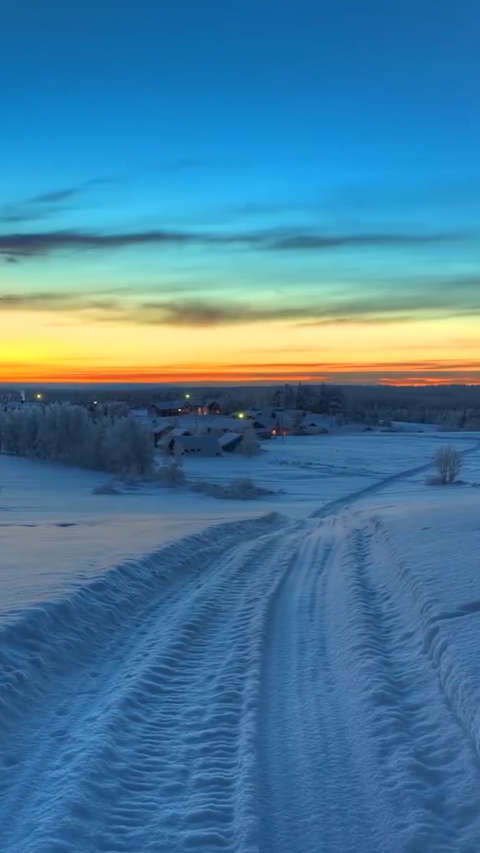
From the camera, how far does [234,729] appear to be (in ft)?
23.7

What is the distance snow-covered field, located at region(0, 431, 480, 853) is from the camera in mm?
5547

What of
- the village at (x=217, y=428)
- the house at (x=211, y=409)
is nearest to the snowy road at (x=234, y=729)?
the village at (x=217, y=428)

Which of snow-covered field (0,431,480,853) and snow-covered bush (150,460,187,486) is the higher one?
snow-covered field (0,431,480,853)

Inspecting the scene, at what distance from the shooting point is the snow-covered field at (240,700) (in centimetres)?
555

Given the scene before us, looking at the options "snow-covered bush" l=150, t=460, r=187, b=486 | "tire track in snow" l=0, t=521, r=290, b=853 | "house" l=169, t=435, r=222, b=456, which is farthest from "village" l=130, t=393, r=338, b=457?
"tire track in snow" l=0, t=521, r=290, b=853

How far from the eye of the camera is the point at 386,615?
40.1 ft

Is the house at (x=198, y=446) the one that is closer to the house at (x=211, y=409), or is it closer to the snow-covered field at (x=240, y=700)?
the snow-covered field at (x=240, y=700)

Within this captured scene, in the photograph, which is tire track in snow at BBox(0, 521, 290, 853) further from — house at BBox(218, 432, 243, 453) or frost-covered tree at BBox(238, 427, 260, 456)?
house at BBox(218, 432, 243, 453)

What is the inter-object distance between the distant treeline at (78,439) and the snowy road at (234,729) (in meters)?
45.5

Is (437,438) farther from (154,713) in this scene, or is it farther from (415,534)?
(154,713)

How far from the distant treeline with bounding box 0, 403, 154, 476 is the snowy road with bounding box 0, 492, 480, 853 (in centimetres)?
4550

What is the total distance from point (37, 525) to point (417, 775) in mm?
24480

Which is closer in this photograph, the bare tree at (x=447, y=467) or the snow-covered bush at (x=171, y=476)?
the bare tree at (x=447, y=467)

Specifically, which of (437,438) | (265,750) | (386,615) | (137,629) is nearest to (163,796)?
(265,750)
